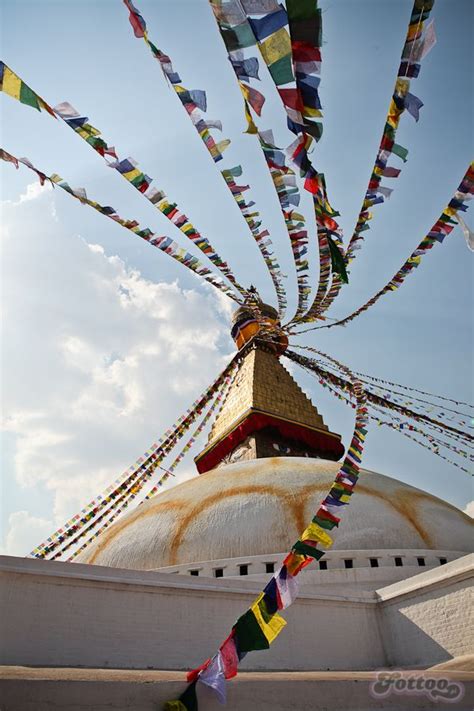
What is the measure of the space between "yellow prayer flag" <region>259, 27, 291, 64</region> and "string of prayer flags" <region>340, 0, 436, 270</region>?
1.06 meters

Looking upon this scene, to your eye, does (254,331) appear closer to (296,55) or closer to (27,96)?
(27,96)

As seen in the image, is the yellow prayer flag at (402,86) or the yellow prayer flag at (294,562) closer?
the yellow prayer flag at (402,86)

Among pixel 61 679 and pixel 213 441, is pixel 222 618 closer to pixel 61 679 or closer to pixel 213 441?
pixel 61 679

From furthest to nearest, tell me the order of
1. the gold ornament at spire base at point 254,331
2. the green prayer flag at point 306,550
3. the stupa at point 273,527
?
the gold ornament at spire base at point 254,331 < the stupa at point 273,527 < the green prayer flag at point 306,550

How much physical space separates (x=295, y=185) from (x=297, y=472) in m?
6.18

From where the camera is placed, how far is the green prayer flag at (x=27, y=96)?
12.2 feet

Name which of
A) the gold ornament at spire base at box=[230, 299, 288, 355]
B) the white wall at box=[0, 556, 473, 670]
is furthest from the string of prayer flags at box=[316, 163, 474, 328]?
the gold ornament at spire base at box=[230, 299, 288, 355]

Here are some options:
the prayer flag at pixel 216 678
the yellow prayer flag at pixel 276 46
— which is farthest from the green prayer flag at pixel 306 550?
the yellow prayer flag at pixel 276 46

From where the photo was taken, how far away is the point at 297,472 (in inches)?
A: 378

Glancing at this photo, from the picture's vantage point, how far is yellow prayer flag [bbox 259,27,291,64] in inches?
106

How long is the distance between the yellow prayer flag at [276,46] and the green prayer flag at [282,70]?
2 cm

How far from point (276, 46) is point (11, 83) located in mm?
2220

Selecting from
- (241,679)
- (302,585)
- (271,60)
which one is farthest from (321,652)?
(271,60)

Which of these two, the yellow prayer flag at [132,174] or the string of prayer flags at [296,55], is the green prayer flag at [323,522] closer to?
the string of prayer flags at [296,55]
